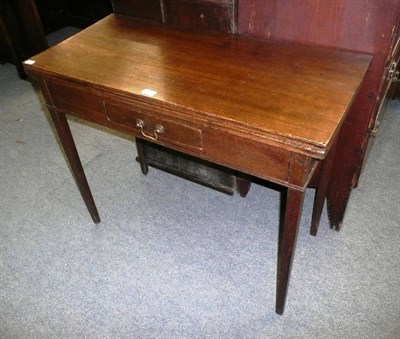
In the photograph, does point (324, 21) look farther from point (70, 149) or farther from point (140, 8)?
point (70, 149)

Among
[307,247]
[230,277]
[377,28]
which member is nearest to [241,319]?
[230,277]

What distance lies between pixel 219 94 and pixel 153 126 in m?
0.22

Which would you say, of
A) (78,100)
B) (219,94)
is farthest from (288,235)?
(78,100)

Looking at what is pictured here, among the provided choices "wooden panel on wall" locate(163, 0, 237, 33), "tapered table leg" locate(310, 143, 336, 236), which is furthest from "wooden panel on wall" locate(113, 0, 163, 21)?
"tapered table leg" locate(310, 143, 336, 236)

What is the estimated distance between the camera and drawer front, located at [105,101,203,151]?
1.03 meters

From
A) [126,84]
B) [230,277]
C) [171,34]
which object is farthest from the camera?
[230,277]

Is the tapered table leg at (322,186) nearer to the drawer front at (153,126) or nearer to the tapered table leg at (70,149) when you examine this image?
the drawer front at (153,126)

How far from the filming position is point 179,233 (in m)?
1.69

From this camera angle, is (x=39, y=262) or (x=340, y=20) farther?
(x=39, y=262)

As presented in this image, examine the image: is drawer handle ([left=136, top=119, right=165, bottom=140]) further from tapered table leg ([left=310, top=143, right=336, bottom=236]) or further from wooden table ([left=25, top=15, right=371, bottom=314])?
tapered table leg ([left=310, top=143, right=336, bottom=236])

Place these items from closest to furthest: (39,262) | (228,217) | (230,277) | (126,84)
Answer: (126,84) < (230,277) < (39,262) < (228,217)

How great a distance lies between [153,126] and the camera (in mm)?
1088

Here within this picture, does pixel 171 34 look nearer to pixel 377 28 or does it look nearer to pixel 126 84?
pixel 126 84

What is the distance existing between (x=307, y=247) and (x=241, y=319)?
446 millimetres
